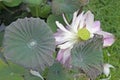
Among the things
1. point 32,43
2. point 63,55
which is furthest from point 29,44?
point 63,55

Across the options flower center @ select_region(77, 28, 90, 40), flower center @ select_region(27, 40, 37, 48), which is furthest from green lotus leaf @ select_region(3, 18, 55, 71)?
flower center @ select_region(77, 28, 90, 40)

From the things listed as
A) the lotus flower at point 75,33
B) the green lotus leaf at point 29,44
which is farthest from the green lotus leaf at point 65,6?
the green lotus leaf at point 29,44

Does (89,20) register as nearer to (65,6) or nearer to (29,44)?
(65,6)

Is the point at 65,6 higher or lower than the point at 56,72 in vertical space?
higher

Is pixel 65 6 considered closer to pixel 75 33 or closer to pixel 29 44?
pixel 75 33

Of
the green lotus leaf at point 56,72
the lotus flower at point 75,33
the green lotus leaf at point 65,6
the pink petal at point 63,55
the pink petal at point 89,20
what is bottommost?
the green lotus leaf at point 56,72

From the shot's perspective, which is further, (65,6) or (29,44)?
(65,6)

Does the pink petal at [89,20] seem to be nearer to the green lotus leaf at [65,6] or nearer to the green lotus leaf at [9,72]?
the green lotus leaf at [65,6]
